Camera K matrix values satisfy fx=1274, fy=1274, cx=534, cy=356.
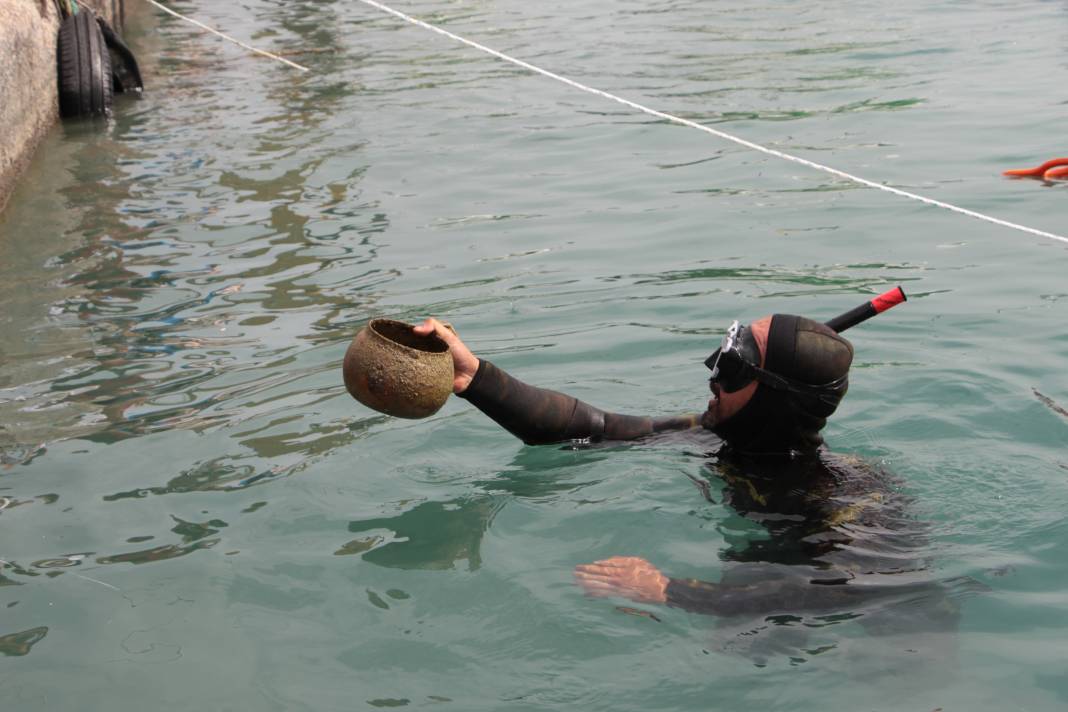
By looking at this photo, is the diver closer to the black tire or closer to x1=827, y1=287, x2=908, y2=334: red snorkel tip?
x1=827, y1=287, x2=908, y2=334: red snorkel tip

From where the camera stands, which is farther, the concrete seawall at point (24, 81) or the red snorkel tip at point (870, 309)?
the concrete seawall at point (24, 81)

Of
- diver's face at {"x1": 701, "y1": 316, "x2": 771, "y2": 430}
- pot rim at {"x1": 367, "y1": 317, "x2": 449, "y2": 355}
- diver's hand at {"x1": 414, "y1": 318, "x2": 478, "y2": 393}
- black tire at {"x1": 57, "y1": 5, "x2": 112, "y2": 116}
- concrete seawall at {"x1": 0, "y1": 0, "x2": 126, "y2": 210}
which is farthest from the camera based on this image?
black tire at {"x1": 57, "y1": 5, "x2": 112, "y2": 116}

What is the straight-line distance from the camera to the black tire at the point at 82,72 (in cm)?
1284

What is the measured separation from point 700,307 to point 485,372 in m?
3.00

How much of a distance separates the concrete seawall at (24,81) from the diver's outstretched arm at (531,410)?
636cm

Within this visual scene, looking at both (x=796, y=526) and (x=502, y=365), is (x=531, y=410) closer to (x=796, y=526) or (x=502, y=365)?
(x=796, y=526)

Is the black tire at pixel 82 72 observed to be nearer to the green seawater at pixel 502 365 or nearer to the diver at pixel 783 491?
the green seawater at pixel 502 365

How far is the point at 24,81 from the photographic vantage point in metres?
11.3

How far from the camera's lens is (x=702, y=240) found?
8539 millimetres

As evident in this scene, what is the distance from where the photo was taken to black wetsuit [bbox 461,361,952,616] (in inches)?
163

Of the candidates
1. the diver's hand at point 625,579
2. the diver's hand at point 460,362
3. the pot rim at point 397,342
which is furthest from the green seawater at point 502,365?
the pot rim at point 397,342

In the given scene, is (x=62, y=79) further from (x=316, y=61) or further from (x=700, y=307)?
(x=700, y=307)

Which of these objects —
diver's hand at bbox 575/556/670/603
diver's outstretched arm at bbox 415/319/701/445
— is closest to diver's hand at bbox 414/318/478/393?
diver's outstretched arm at bbox 415/319/701/445

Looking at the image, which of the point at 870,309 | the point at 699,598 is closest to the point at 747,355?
the point at 870,309
